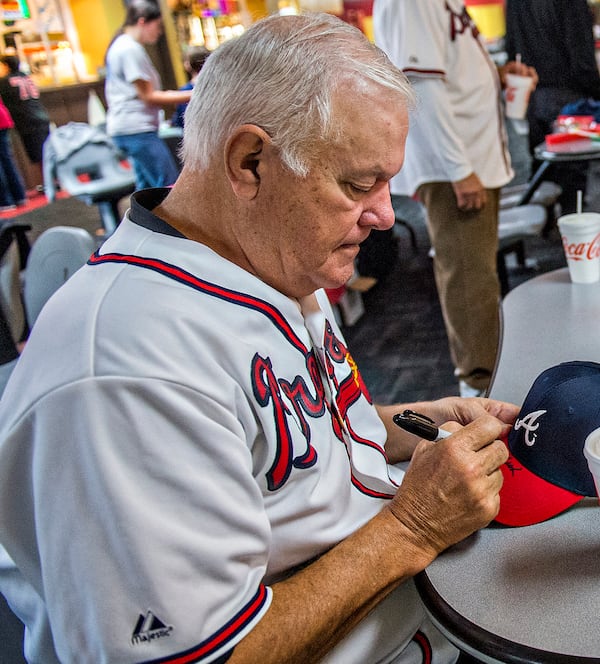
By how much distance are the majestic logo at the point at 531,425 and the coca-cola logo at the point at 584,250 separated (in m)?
0.74

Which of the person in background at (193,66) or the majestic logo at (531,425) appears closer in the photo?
the majestic logo at (531,425)

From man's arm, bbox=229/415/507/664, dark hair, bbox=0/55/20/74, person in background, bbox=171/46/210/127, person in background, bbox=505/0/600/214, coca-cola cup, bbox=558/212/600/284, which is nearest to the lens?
man's arm, bbox=229/415/507/664

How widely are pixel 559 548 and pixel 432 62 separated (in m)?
1.84

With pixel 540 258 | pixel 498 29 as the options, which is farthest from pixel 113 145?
pixel 498 29

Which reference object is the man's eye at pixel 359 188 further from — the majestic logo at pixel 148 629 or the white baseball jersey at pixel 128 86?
the white baseball jersey at pixel 128 86

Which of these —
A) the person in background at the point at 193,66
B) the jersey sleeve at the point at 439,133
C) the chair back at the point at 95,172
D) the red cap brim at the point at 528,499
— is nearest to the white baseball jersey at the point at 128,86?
the chair back at the point at 95,172

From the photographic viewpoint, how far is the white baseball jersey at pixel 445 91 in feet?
7.37

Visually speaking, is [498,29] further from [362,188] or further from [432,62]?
[362,188]

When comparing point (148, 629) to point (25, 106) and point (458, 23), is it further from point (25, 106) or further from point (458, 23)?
point (25, 106)

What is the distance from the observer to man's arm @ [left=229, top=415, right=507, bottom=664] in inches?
30.9

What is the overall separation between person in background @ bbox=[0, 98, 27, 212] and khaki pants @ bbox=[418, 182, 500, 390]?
20.3 ft

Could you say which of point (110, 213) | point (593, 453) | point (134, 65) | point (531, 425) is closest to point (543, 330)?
point (531, 425)

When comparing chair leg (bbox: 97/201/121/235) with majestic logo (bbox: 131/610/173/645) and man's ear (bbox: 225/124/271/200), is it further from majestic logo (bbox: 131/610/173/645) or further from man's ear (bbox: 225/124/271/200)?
majestic logo (bbox: 131/610/173/645)

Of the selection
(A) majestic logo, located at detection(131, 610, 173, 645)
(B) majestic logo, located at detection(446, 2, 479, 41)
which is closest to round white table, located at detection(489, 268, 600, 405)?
(A) majestic logo, located at detection(131, 610, 173, 645)
